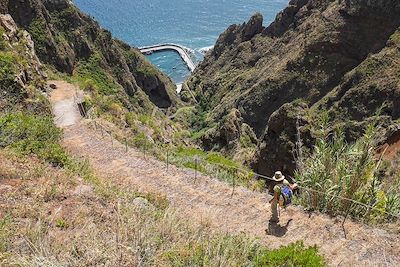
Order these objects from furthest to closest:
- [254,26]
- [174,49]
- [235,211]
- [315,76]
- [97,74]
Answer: [174,49] < [254,26] < [315,76] < [97,74] < [235,211]

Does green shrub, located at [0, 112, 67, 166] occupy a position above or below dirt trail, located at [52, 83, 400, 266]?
above

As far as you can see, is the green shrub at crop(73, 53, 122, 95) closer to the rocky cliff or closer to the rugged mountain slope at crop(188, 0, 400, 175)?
the rugged mountain slope at crop(188, 0, 400, 175)

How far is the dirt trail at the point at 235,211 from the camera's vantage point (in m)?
10.1

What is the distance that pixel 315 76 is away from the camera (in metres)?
67.6

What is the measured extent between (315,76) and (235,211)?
190 ft

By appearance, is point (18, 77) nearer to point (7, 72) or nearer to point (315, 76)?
point (7, 72)

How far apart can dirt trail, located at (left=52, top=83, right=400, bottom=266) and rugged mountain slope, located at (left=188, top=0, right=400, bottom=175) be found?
1696 centimetres

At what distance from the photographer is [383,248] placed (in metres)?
9.99

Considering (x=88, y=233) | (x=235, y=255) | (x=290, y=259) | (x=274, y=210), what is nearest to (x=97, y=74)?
(x=274, y=210)

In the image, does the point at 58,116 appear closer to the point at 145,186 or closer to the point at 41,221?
the point at 145,186

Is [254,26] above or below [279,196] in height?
above

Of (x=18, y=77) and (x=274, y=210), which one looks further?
(x=18, y=77)

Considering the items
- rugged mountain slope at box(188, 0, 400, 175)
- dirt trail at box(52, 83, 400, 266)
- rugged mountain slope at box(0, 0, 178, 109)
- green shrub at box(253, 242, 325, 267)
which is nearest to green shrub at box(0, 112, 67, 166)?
dirt trail at box(52, 83, 400, 266)

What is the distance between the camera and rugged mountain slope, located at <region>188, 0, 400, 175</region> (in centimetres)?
3547
